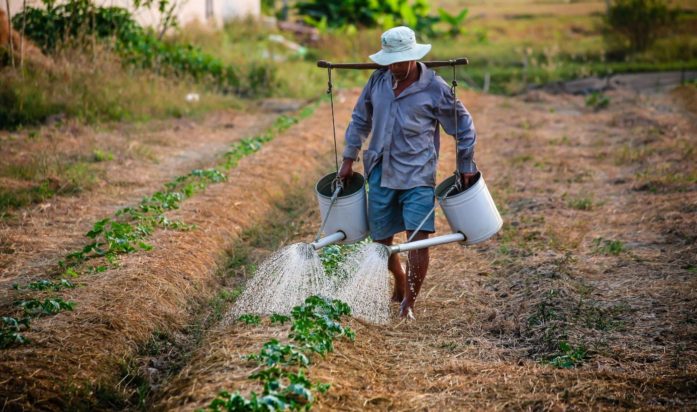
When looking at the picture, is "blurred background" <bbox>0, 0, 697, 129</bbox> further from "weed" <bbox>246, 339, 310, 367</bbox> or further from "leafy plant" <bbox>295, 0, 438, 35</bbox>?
"weed" <bbox>246, 339, 310, 367</bbox>

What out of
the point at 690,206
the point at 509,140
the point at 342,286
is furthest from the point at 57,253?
the point at 509,140

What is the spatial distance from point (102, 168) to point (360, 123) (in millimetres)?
4958

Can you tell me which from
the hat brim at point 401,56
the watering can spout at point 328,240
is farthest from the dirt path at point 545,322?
the hat brim at point 401,56

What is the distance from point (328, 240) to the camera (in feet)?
16.6

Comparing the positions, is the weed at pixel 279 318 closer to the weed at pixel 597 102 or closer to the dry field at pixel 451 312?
the dry field at pixel 451 312

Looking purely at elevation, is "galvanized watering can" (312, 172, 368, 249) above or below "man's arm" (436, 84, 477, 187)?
below

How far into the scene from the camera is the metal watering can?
5.03 metres

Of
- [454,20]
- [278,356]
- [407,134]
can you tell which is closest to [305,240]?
[407,134]

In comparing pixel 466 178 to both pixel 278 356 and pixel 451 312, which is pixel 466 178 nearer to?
pixel 451 312

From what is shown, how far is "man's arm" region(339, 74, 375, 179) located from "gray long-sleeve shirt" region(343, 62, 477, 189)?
5 cm

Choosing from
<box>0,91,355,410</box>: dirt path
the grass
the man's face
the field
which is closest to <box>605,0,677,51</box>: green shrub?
the field

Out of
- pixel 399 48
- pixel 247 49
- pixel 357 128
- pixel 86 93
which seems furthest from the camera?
pixel 247 49

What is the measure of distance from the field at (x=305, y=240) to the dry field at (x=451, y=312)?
0.01 meters

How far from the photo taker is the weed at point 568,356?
4477 millimetres
